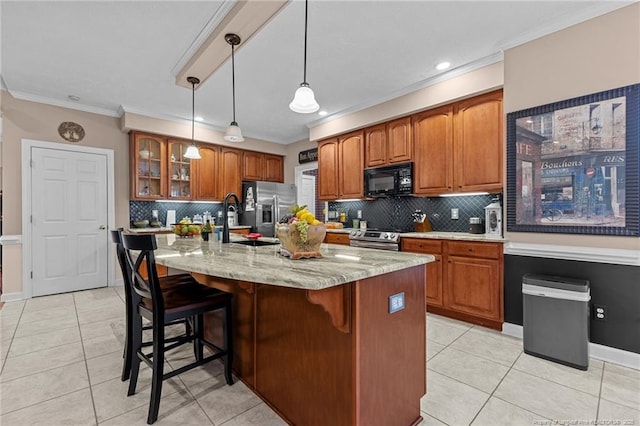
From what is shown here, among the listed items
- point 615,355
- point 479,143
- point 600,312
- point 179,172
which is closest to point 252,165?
point 179,172

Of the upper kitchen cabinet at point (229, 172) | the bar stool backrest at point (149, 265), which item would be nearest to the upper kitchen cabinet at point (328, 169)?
the upper kitchen cabinet at point (229, 172)

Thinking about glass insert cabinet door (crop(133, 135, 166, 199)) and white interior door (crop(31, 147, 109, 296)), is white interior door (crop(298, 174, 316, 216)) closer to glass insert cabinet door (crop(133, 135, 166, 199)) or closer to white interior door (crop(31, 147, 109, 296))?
glass insert cabinet door (crop(133, 135, 166, 199))

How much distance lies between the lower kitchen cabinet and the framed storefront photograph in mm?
410

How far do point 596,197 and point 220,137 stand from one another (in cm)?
522

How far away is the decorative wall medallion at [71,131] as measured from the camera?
14.0ft

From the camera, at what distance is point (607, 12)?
2.30 metres

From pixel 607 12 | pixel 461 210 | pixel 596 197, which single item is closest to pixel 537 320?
Answer: pixel 596 197

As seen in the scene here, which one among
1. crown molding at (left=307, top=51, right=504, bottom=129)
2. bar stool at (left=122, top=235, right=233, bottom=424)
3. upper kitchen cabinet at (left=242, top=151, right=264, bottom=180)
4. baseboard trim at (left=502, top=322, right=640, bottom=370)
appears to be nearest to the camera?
bar stool at (left=122, top=235, right=233, bottom=424)

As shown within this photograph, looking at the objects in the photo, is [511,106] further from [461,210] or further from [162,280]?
[162,280]

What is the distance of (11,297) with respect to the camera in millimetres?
3914

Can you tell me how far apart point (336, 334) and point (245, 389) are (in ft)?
3.23

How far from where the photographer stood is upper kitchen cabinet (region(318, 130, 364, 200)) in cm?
455

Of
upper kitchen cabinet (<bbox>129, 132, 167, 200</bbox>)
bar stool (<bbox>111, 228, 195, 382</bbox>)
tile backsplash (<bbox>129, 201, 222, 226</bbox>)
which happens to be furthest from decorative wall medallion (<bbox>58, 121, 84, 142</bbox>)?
bar stool (<bbox>111, 228, 195, 382</bbox>)

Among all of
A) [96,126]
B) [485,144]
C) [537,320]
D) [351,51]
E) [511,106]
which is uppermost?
[351,51]
